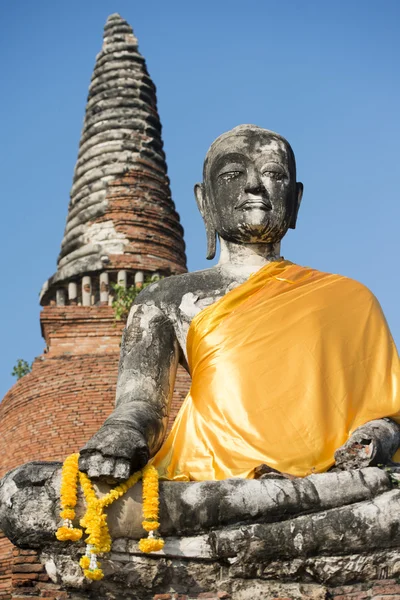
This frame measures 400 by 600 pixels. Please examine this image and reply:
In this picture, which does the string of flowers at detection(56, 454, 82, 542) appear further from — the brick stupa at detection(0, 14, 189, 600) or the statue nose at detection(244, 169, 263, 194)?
the brick stupa at detection(0, 14, 189, 600)

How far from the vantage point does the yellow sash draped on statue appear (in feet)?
18.3

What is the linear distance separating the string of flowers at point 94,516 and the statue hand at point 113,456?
5 centimetres

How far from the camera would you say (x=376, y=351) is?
6070mm

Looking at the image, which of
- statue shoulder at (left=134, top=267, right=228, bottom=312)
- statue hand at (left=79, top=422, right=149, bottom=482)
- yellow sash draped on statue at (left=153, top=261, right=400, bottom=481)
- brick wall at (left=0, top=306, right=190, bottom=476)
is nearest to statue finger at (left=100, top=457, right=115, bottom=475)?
statue hand at (left=79, top=422, right=149, bottom=482)

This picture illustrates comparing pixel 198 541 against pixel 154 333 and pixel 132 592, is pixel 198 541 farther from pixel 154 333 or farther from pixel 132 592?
pixel 154 333

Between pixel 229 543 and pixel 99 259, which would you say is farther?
pixel 99 259

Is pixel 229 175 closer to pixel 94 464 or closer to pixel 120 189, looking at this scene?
pixel 94 464

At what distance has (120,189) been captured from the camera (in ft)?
65.8

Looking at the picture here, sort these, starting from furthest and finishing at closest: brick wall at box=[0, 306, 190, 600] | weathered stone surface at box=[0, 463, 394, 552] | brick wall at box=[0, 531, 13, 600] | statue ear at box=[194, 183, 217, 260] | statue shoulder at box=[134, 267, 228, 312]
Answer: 1. brick wall at box=[0, 306, 190, 600]
2. brick wall at box=[0, 531, 13, 600]
3. statue ear at box=[194, 183, 217, 260]
4. statue shoulder at box=[134, 267, 228, 312]
5. weathered stone surface at box=[0, 463, 394, 552]

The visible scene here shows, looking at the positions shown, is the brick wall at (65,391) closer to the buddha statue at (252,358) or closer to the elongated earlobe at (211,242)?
the elongated earlobe at (211,242)

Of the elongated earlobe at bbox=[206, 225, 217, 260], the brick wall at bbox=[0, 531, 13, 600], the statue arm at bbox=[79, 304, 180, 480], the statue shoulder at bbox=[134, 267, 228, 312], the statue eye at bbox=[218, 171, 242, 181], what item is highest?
the statue eye at bbox=[218, 171, 242, 181]

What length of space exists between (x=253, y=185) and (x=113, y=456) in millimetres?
1982

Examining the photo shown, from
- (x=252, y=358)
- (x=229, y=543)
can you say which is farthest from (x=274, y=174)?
(x=229, y=543)

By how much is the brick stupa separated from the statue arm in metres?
6.87
